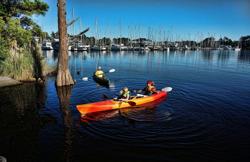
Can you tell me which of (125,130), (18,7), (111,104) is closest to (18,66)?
(18,7)

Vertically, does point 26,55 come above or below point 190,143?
above

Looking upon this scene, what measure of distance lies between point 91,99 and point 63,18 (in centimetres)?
821

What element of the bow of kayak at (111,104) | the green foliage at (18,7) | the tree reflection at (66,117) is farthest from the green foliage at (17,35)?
the bow of kayak at (111,104)

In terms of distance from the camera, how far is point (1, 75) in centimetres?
2252

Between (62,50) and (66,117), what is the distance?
9857mm

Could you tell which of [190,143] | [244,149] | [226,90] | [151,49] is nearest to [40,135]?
[190,143]

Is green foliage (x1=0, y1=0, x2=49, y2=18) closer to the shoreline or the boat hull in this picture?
the shoreline

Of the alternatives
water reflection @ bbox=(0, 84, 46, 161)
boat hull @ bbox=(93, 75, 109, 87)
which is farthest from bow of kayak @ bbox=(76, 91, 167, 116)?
boat hull @ bbox=(93, 75, 109, 87)

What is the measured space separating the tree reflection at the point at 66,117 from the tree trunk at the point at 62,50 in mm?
955

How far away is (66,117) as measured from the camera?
1423 centimetres

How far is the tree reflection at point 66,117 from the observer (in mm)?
10234

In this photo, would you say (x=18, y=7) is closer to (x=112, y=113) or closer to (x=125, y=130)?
(x=112, y=113)

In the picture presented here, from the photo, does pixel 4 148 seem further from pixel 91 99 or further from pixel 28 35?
pixel 28 35

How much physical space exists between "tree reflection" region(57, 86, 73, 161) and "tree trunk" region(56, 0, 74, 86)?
0.95m
